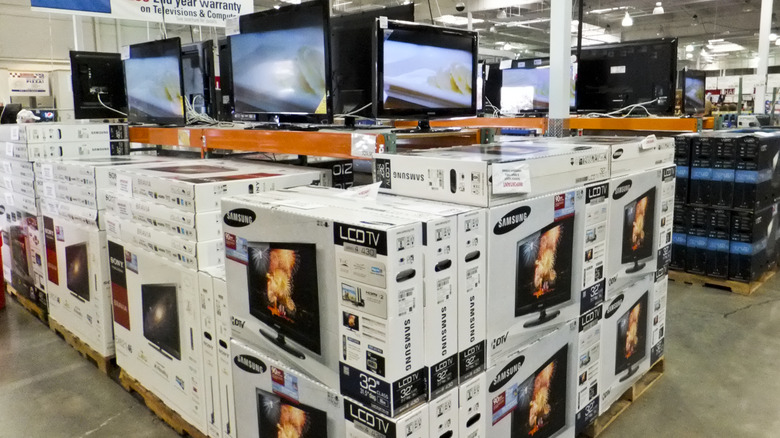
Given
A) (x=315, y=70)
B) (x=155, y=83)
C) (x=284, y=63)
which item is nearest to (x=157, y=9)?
(x=155, y=83)

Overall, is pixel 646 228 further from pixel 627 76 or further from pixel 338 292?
pixel 627 76

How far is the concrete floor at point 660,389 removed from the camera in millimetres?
2859

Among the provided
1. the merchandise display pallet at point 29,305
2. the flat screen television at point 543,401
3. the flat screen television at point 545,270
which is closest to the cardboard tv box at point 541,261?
the flat screen television at point 545,270

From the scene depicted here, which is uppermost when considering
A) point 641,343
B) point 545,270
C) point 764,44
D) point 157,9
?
point 157,9

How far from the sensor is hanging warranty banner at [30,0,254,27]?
4953 millimetres

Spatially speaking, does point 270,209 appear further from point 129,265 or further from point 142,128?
point 142,128

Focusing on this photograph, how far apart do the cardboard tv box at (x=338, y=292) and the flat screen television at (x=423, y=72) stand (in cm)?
69

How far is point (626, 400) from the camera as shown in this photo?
298 centimetres

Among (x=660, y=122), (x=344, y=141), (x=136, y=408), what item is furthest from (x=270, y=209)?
(x=660, y=122)

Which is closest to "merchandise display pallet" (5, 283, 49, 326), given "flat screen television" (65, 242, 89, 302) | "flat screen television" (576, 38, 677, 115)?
"flat screen television" (65, 242, 89, 302)

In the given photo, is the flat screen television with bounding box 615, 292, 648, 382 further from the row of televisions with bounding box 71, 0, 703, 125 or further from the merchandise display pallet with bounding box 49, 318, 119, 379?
the merchandise display pallet with bounding box 49, 318, 119, 379

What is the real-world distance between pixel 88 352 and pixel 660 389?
3368 mm

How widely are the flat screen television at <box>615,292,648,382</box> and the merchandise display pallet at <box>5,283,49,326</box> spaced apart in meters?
3.92

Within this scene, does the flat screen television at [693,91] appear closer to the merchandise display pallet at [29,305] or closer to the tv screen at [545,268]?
the tv screen at [545,268]
